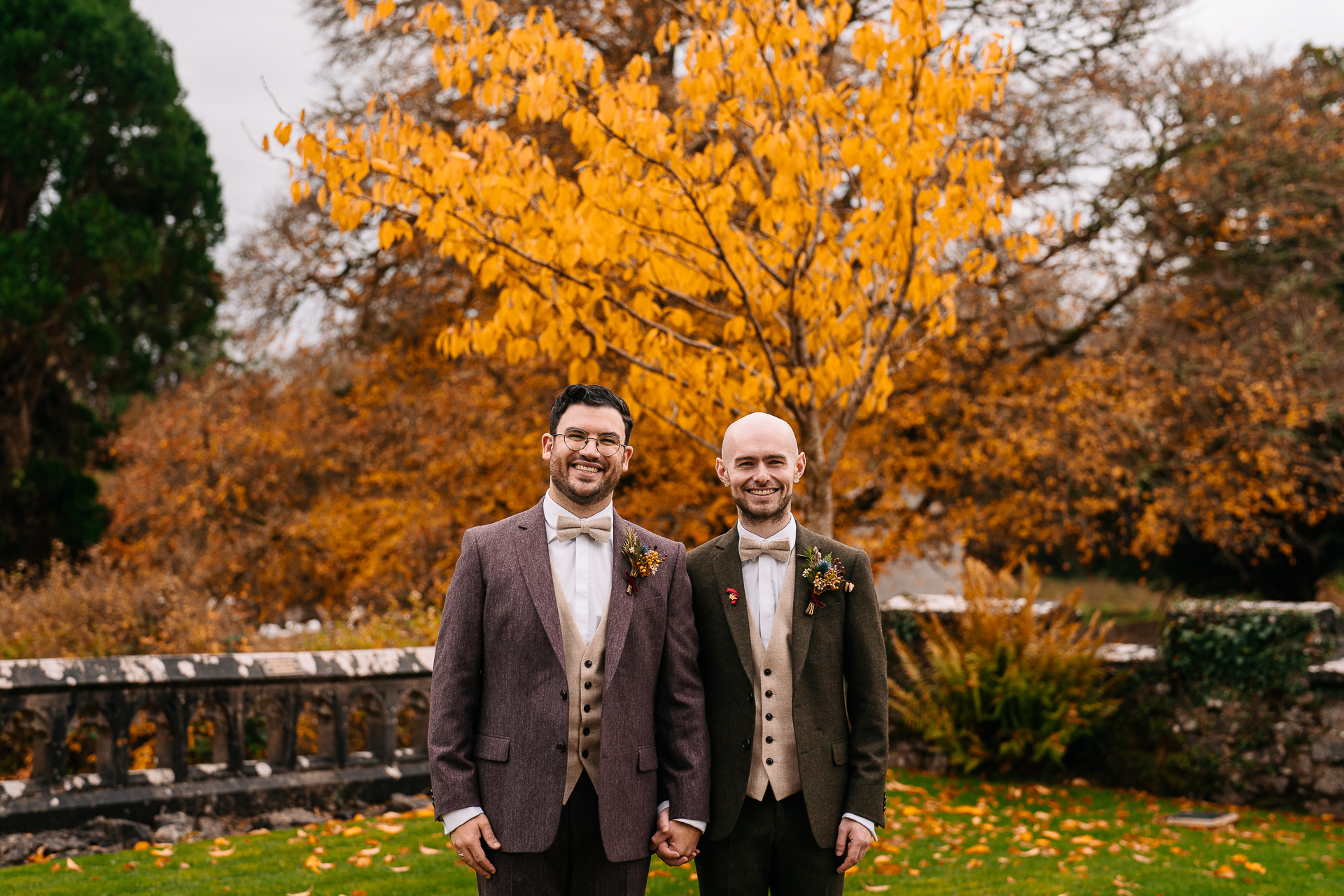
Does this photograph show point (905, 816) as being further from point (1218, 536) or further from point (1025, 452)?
point (1218, 536)

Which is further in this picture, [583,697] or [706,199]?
[706,199]

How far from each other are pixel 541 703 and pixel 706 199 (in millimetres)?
3498

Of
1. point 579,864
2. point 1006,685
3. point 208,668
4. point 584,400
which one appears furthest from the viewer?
point 1006,685

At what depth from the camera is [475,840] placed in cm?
243

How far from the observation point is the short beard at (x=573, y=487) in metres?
2.62

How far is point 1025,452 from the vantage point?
394 inches

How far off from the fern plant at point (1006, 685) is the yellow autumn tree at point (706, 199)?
274 centimetres

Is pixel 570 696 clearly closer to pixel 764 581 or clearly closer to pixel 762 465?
pixel 764 581

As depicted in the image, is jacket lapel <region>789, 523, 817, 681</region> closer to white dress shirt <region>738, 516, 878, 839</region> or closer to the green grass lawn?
white dress shirt <region>738, 516, 878, 839</region>

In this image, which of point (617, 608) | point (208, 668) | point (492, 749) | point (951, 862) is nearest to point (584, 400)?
point (617, 608)

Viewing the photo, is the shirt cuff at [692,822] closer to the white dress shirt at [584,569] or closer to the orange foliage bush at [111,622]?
the white dress shirt at [584,569]

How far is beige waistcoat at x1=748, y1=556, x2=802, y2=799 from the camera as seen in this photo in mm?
2637

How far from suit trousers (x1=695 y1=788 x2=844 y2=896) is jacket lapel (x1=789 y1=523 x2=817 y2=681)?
1.16 feet

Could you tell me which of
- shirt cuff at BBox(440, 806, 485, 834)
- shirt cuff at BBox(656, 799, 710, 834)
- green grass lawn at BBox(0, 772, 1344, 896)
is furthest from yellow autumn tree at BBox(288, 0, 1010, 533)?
shirt cuff at BBox(440, 806, 485, 834)
